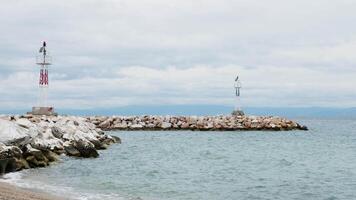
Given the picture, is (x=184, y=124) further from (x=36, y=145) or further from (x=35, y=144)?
(x=35, y=144)

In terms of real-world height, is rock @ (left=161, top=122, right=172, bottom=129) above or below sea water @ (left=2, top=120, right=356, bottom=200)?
above

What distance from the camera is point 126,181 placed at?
2266cm

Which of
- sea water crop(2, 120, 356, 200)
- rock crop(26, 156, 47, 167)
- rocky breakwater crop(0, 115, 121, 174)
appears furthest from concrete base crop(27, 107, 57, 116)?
rock crop(26, 156, 47, 167)

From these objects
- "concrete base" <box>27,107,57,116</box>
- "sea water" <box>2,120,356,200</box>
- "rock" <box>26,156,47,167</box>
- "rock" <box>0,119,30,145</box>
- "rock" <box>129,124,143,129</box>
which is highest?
"concrete base" <box>27,107,57,116</box>

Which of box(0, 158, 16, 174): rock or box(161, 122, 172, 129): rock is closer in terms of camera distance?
box(0, 158, 16, 174): rock

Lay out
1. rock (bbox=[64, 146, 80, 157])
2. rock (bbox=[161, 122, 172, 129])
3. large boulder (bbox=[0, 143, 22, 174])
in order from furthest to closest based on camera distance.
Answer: rock (bbox=[161, 122, 172, 129])
rock (bbox=[64, 146, 80, 157])
large boulder (bbox=[0, 143, 22, 174])

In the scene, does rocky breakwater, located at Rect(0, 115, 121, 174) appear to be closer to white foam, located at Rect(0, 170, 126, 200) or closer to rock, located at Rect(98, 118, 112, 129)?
white foam, located at Rect(0, 170, 126, 200)

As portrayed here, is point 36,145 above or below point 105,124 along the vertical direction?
below

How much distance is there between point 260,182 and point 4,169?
9.73 meters

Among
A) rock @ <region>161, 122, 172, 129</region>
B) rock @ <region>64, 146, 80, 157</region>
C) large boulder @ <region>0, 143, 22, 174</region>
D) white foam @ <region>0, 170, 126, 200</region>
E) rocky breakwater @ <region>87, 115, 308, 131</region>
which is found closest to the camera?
white foam @ <region>0, 170, 126, 200</region>

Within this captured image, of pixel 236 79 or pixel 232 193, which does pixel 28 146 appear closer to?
pixel 232 193

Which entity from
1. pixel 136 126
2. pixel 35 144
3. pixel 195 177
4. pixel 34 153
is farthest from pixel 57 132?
pixel 136 126

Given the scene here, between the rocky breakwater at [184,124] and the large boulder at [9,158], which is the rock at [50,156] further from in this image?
the rocky breakwater at [184,124]

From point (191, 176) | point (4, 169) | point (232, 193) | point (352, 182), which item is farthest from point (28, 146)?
point (352, 182)
